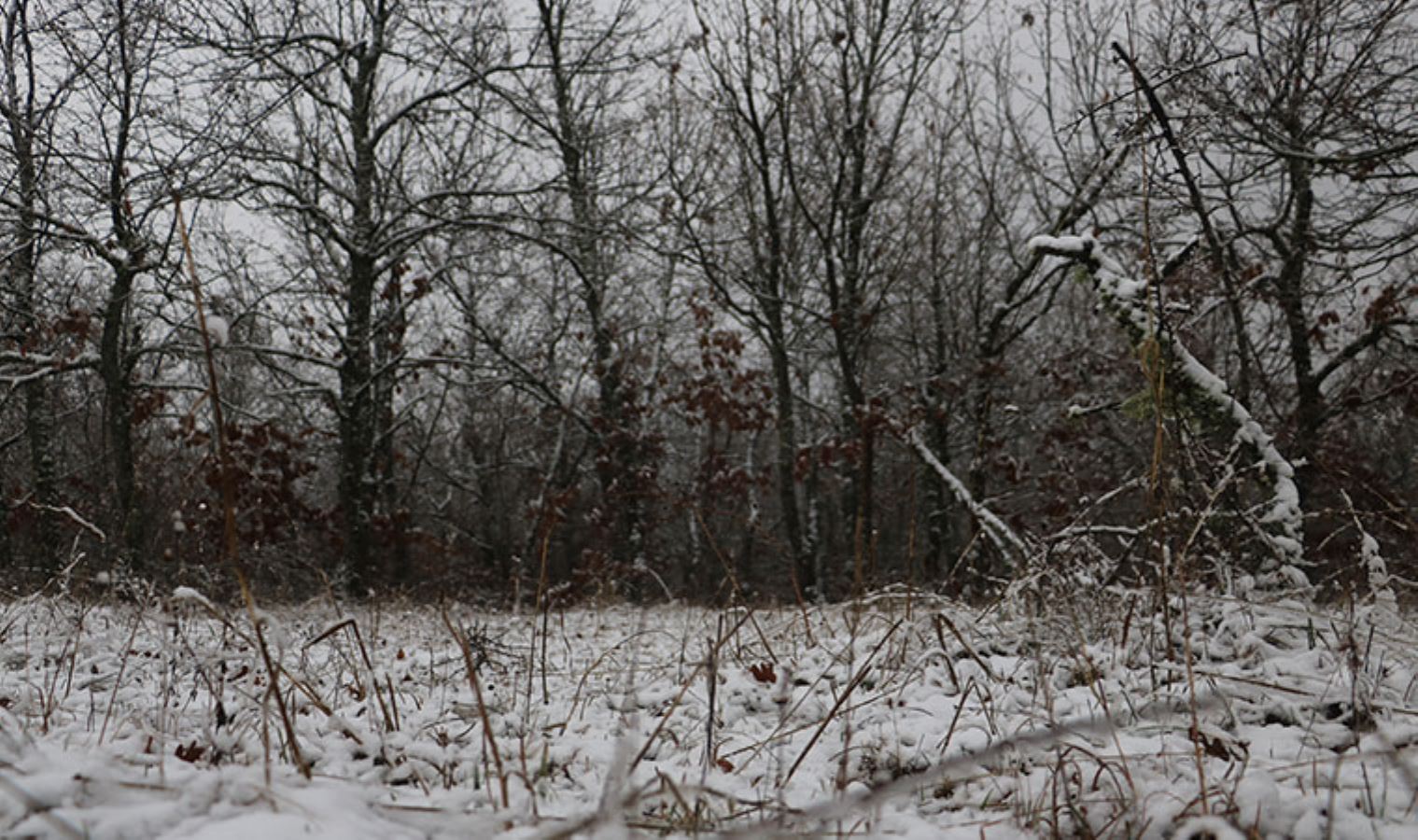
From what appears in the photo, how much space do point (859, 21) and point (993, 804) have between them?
12.4 metres

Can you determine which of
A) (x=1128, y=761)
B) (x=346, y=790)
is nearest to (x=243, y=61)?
(x=346, y=790)

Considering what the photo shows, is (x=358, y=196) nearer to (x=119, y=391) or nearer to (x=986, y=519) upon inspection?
(x=119, y=391)

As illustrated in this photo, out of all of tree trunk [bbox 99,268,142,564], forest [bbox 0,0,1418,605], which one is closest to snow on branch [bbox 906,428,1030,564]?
forest [bbox 0,0,1418,605]

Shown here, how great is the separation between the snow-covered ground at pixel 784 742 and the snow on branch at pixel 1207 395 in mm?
736

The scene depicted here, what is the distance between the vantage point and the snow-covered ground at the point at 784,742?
120 centimetres

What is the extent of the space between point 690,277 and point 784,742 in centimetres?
1261

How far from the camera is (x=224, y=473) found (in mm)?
1268

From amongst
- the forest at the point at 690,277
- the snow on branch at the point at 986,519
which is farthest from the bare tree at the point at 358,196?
the snow on branch at the point at 986,519

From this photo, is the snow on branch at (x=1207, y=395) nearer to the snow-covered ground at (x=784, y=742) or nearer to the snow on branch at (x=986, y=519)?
the snow-covered ground at (x=784, y=742)

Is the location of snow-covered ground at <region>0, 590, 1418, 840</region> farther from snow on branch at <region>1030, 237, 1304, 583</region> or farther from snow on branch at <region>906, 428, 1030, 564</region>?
snow on branch at <region>906, 428, 1030, 564</region>

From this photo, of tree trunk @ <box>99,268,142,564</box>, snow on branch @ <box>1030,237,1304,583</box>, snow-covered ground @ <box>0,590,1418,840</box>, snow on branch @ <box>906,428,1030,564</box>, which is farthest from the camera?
tree trunk @ <box>99,268,142,564</box>

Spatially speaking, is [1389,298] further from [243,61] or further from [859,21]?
[243,61]

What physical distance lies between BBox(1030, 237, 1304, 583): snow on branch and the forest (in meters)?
0.02

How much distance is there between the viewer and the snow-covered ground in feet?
3.94
